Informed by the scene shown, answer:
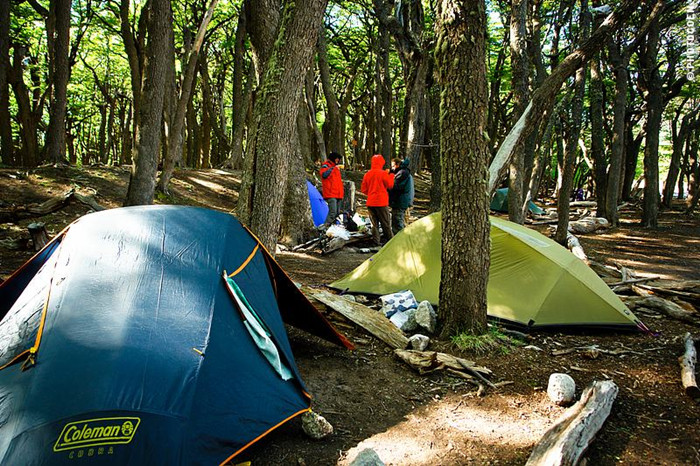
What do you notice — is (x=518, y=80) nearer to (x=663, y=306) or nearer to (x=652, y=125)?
(x=663, y=306)

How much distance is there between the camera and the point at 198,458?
2.87m

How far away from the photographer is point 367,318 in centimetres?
553

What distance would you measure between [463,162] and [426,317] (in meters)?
1.73

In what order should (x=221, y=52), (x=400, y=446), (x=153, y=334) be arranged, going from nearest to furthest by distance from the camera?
(x=153, y=334)
(x=400, y=446)
(x=221, y=52)

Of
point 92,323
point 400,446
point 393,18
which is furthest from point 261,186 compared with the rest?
point 393,18

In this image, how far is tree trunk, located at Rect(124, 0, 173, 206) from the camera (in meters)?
8.58

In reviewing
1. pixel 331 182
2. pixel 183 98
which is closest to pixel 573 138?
pixel 331 182

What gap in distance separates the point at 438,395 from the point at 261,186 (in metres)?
2.93

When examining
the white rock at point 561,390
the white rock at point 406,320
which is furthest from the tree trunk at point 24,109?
the white rock at point 561,390

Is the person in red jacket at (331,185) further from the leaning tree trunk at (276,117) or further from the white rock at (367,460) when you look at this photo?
the white rock at (367,460)

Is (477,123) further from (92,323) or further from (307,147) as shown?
(307,147)

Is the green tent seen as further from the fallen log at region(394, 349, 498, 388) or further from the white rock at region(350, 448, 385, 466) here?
the white rock at region(350, 448, 385, 466)

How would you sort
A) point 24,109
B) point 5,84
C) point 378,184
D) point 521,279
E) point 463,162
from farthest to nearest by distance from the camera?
point 24,109
point 5,84
point 378,184
point 521,279
point 463,162

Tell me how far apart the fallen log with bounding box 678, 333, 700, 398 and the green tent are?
75 centimetres
